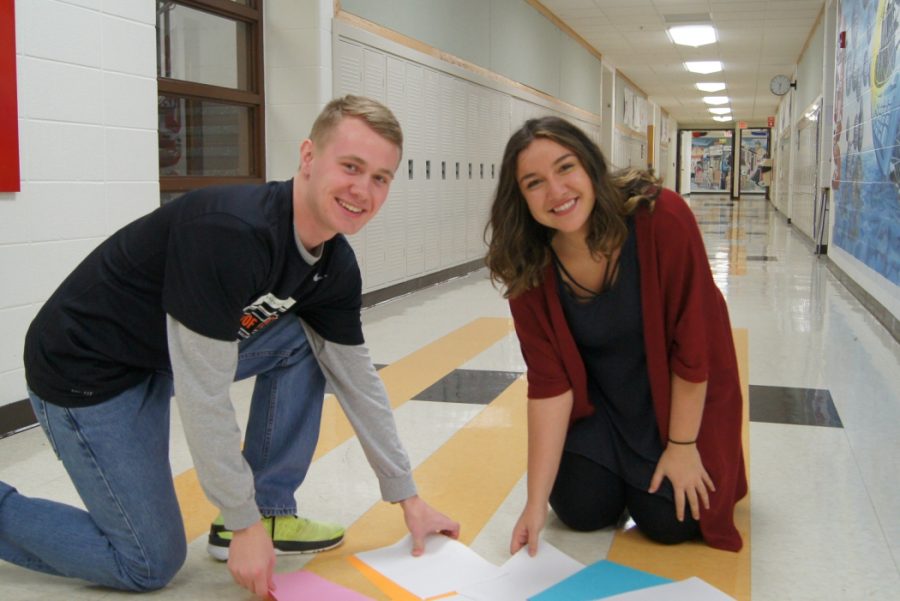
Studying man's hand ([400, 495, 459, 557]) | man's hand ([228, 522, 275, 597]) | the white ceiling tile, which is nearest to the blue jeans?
man's hand ([228, 522, 275, 597])

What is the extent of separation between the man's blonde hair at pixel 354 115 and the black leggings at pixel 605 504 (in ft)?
3.10

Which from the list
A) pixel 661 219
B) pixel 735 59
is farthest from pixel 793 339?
pixel 735 59

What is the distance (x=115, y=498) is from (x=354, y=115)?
0.86 meters

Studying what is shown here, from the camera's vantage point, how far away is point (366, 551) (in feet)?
6.79

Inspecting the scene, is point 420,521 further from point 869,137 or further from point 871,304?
point 869,137

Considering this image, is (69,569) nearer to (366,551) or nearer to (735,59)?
(366,551)

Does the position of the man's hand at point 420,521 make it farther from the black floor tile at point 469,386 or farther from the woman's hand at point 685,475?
the black floor tile at point 469,386

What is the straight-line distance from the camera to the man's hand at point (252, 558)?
1.59m

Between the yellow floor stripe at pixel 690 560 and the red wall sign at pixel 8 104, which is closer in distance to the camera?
the yellow floor stripe at pixel 690 560

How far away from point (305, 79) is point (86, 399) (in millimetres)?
3845

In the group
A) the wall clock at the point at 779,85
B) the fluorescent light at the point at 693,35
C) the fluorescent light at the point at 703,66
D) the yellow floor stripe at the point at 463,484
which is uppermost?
the fluorescent light at the point at 703,66

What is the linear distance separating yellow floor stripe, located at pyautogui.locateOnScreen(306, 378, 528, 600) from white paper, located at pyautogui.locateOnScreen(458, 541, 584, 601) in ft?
0.66

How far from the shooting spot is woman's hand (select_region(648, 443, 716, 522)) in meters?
2.02

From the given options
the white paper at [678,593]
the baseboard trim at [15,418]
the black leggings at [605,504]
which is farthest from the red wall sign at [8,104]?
the white paper at [678,593]
